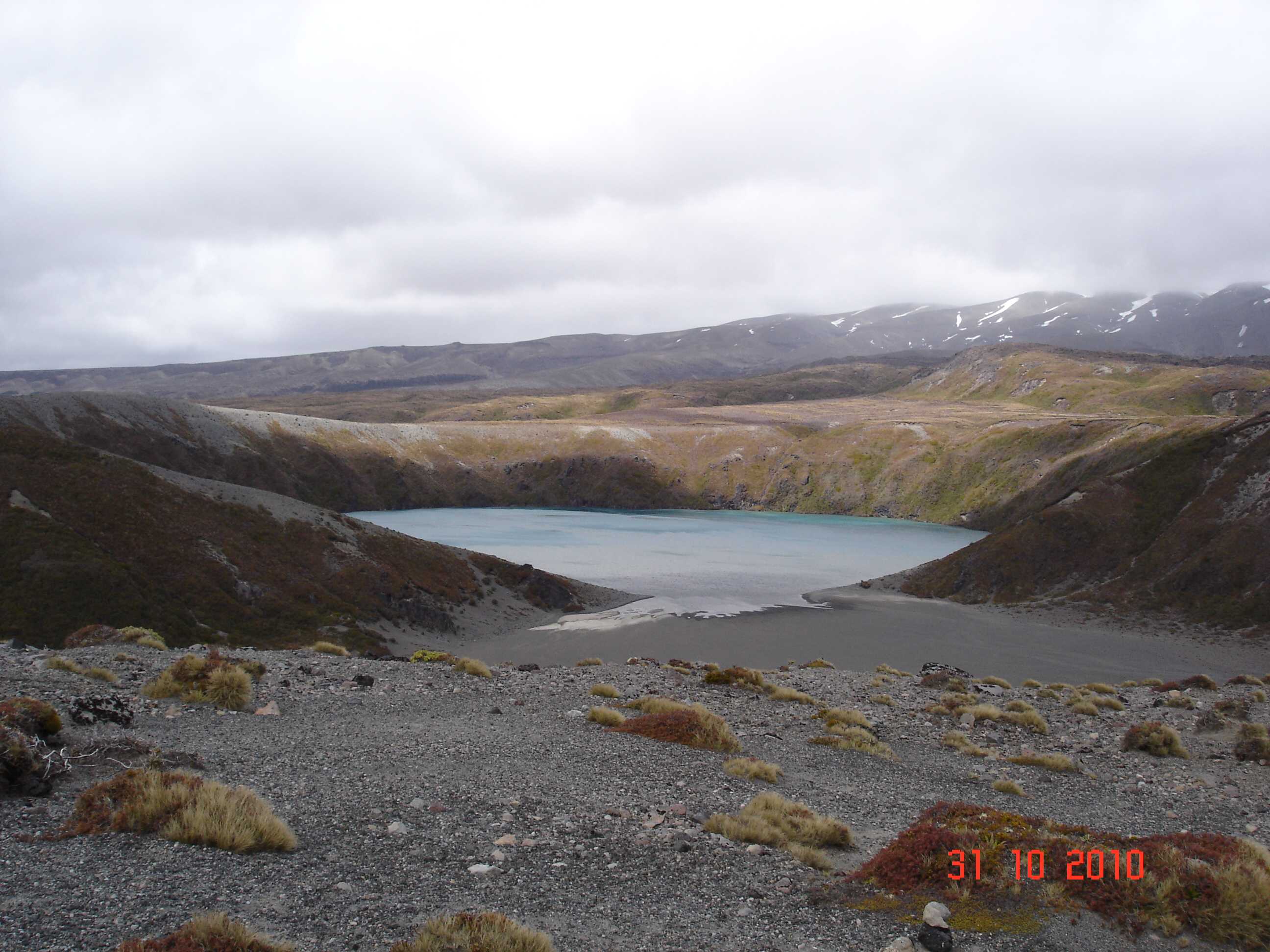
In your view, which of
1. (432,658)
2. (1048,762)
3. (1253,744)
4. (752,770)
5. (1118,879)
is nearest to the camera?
(1118,879)

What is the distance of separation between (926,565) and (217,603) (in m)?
52.3

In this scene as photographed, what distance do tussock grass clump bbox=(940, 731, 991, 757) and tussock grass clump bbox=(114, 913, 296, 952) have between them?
14908 mm

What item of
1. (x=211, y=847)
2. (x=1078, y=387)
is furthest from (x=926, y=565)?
(x=1078, y=387)

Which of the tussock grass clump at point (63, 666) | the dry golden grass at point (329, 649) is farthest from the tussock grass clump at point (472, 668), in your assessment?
the tussock grass clump at point (63, 666)

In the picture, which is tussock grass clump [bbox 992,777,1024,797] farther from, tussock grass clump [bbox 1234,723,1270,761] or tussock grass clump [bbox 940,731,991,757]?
tussock grass clump [bbox 1234,723,1270,761]

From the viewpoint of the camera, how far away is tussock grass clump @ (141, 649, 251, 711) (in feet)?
41.7

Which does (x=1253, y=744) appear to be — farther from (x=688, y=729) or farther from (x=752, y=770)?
(x=688, y=729)

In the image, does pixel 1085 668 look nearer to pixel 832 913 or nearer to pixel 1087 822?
pixel 1087 822

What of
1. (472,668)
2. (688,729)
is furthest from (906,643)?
(688,729)

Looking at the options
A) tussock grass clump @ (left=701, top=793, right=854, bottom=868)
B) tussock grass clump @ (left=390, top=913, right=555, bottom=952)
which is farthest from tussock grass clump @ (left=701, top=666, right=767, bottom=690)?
tussock grass clump @ (left=390, top=913, right=555, bottom=952)

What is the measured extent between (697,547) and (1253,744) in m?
63.9

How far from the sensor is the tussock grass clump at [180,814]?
682cm

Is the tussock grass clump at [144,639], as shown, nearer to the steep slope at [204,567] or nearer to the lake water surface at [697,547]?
the steep slope at [204,567]

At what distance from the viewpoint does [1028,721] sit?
18.3 m
